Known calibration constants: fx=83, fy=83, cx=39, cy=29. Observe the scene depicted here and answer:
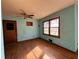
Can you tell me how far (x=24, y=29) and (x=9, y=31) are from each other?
1.65m

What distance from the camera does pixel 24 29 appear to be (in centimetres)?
870

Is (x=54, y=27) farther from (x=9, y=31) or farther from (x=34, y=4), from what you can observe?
(x=9, y=31)

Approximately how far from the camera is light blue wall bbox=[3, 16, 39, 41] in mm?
8054

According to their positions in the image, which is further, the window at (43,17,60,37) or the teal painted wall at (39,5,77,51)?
the window at (43,17,60,37)

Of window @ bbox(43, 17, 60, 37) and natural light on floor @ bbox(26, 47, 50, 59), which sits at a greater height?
window @ bbox(43, 17, 60, 37)

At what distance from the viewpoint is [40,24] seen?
1005 cm

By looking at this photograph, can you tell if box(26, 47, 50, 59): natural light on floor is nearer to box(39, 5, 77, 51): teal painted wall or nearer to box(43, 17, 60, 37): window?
box(39, 5, 77, 51): teal painted wall

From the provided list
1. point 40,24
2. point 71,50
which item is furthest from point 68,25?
point 40,24

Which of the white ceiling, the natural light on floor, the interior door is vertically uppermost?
the white ceiling

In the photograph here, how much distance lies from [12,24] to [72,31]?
5376 mm

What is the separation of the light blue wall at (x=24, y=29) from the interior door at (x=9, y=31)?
35cm

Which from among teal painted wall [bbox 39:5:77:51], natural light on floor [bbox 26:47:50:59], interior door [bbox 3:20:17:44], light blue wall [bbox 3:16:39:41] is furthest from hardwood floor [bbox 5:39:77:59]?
light blue wall [bbox 3:16:39:41]

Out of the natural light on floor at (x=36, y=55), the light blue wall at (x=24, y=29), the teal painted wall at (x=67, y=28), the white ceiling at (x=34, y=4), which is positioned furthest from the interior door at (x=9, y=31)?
the teal painted wall at (x=67, y=28)

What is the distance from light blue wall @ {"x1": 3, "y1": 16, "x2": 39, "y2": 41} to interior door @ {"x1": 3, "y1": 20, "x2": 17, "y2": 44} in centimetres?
35
